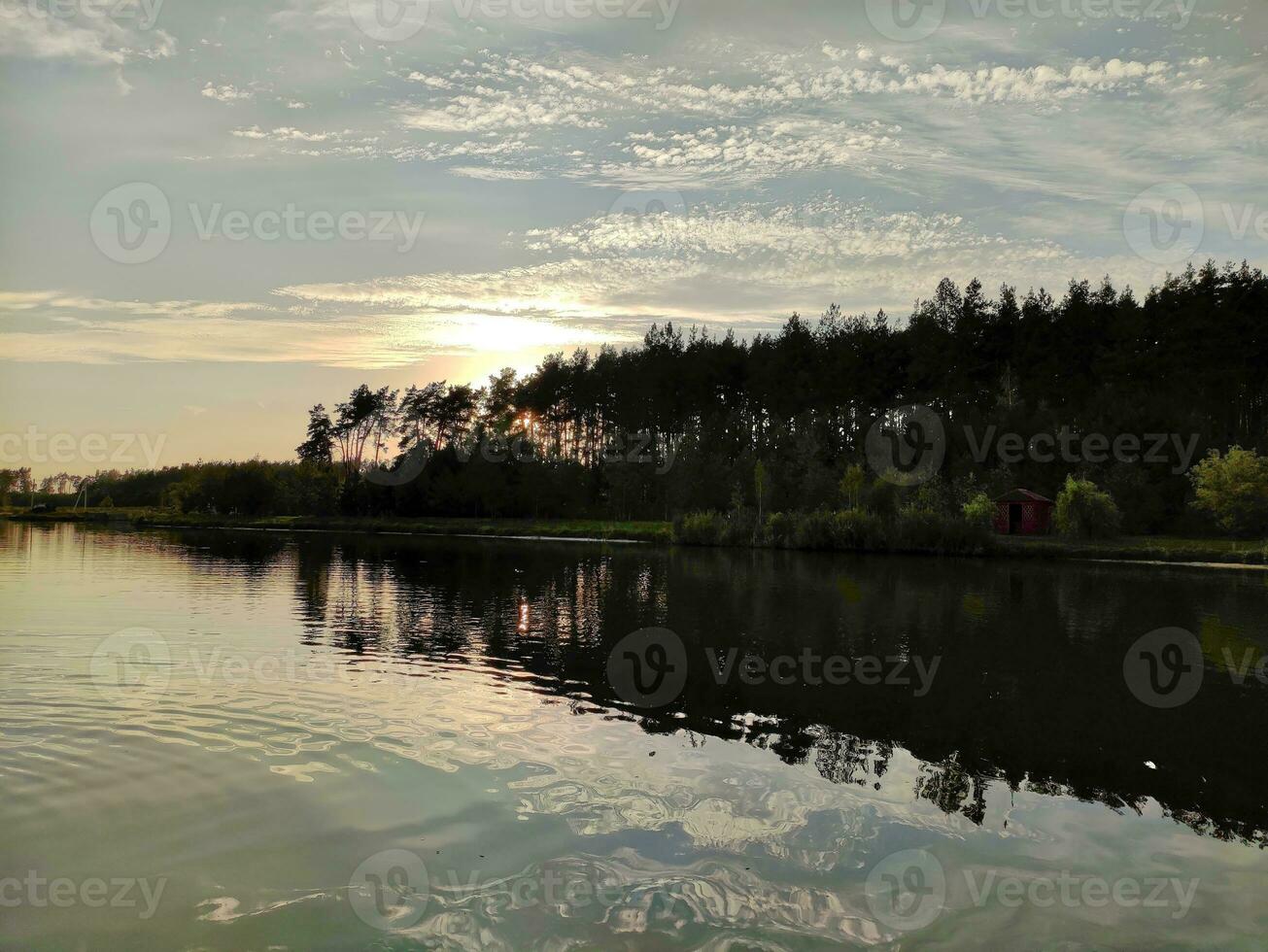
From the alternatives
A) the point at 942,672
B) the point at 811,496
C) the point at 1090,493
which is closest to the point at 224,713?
the point at 942,672

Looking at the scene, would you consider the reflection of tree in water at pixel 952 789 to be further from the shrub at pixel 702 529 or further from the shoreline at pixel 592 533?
the shrub at pixel 702 529

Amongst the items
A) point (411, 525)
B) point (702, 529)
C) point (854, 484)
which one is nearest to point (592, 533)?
point (702, 529)

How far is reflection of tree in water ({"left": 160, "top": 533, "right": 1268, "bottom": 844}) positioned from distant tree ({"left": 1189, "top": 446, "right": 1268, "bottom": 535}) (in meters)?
16.4

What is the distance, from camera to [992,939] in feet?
24.2

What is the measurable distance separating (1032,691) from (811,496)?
202ft

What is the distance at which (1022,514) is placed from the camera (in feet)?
225

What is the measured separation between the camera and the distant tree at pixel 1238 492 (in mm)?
58312

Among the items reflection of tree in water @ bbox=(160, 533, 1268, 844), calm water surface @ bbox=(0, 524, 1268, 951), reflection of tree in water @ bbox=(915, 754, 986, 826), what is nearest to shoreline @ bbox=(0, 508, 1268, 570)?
reflection of tree in water @ bbox=(160, 533, 1268, 844)

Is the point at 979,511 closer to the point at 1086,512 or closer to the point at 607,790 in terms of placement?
the point at 1086,512

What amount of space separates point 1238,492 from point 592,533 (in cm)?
4846

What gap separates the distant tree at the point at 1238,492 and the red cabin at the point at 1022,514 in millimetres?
10267

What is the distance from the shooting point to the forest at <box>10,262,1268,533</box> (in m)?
72.8

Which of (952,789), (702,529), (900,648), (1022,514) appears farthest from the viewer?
(702,529)

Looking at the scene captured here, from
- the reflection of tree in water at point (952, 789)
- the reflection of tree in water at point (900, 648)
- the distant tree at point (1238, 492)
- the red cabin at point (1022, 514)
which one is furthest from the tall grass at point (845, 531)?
the reflection of tree in water at point (952, 789)
